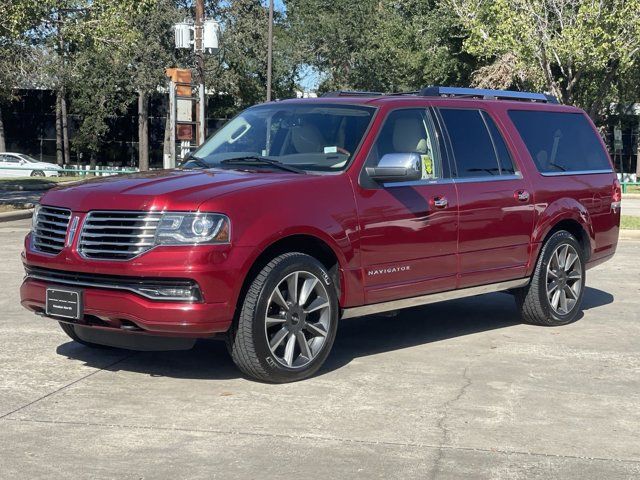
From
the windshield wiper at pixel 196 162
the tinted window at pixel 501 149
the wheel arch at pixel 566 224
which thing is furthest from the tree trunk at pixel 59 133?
the tinted window at pixel 501 149

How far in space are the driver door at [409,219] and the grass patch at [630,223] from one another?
37.9 feet

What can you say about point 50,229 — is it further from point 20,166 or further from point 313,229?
point 20,166

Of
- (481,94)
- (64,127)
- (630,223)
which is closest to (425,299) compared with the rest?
(481,94)

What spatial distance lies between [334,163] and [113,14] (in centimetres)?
1586

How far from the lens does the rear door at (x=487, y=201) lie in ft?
25.7

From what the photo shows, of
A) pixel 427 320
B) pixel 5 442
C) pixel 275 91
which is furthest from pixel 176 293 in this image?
pixel 275 91

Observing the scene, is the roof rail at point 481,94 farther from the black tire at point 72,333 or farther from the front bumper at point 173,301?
the black tire at point 72,333

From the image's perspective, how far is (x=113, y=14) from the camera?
21.7 meters

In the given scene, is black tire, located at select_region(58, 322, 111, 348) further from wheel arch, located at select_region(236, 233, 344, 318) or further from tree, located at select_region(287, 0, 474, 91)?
tree, located at select_region(287, 0, 474, 91)

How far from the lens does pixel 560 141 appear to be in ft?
30.1

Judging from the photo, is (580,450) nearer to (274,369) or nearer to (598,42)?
(274,369)

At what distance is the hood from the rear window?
2.79 metres

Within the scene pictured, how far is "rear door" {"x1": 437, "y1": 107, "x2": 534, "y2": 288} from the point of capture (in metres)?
7.82

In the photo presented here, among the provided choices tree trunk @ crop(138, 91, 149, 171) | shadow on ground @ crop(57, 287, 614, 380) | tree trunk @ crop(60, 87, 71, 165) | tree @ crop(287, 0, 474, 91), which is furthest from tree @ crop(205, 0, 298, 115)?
shadow on ground @ crop(57, 287, 614, 380)
